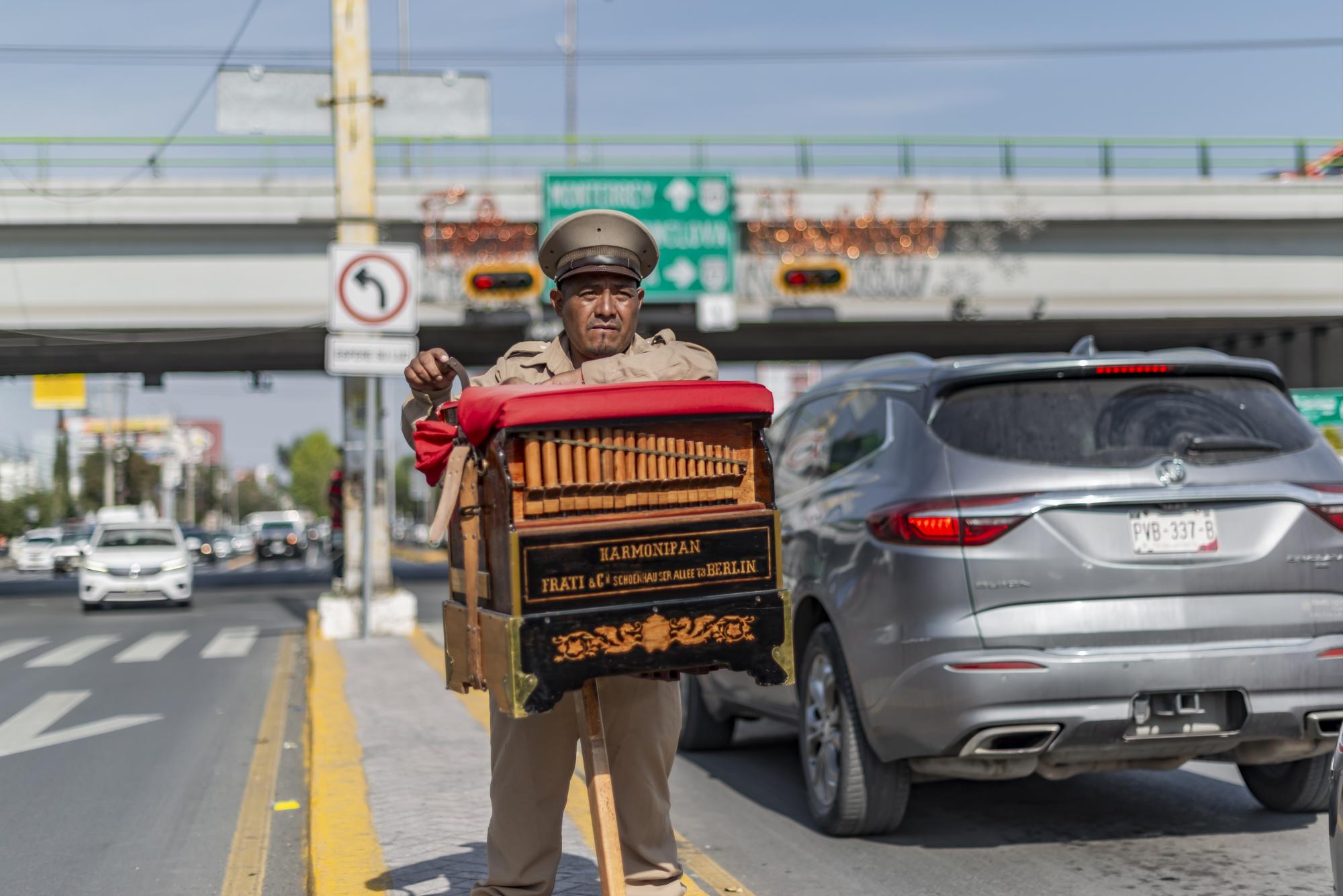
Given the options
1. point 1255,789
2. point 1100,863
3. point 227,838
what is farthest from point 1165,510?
point 227,838

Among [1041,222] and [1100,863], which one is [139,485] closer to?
[1041,222]

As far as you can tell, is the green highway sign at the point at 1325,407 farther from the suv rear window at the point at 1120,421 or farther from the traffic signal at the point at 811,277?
the suv rear window at the point at 1120,421

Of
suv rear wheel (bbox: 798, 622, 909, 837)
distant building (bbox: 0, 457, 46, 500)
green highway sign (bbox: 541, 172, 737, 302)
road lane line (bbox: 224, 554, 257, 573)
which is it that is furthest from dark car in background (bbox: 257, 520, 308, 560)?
suv rear wheel (bbox: 798, 622, 909, 837)

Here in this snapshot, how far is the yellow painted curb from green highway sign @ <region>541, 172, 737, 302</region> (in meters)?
14.7

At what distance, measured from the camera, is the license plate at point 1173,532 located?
4.98 m

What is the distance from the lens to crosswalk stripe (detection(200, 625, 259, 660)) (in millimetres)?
13930

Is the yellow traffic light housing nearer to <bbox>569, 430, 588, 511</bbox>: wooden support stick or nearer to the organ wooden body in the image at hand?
the organ wooden body

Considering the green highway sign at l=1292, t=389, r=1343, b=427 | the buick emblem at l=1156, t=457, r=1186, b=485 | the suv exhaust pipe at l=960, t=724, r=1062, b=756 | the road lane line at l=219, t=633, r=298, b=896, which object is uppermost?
the green highway sign at l=1292, t=389, r=1343, b=427

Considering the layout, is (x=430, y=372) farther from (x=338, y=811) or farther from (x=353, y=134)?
(x=353, y=134)

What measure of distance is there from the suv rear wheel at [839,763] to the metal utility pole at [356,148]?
8657 millimetres

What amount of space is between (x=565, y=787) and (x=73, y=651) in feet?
41.2

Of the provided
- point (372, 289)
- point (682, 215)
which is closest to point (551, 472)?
point (372, 289)

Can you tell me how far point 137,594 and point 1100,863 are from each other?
779 inches

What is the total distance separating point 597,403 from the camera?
2984 millimetres
